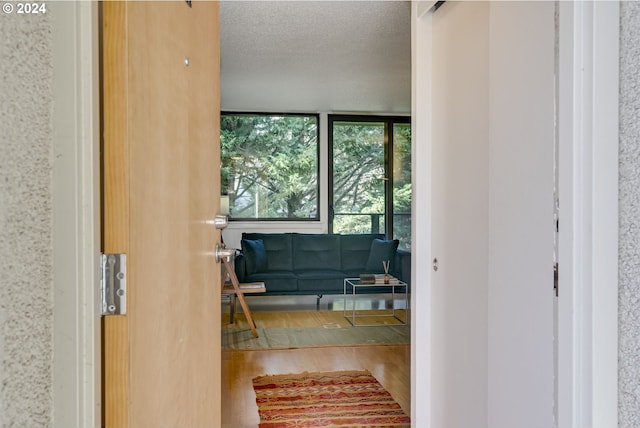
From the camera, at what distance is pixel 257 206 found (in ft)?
24.9

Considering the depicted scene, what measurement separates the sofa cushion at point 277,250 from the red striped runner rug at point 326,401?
300cm

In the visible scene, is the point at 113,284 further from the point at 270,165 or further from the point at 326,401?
the point at 270,165

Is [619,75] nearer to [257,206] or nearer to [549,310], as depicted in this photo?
[549,310]

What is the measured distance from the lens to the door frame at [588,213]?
40.8 inches

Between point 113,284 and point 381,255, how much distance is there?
613 centimetres

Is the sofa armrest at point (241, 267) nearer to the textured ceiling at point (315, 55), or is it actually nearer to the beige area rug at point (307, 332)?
the beige area rug at point (307, 332)

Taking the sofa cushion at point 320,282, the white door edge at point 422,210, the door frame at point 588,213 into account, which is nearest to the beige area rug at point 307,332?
the sofa cushion at point 320,282

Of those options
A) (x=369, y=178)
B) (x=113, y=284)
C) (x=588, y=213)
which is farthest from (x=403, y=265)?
(x=113, y=284)

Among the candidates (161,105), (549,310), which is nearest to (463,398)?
(549,310)

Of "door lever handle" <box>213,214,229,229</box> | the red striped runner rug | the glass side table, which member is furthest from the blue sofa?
"door lever handle" <box>213,214,229,229</box>

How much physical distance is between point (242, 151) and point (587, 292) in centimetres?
673

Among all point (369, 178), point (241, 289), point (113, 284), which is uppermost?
point (369, 178)

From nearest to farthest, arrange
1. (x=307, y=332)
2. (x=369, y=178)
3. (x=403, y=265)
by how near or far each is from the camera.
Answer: (x=307, y=332) → (x=403, y=265) → (x=369, y=178)

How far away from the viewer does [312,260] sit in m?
6.88
